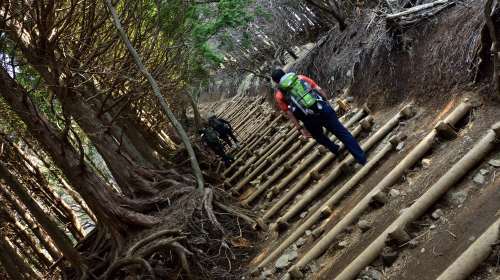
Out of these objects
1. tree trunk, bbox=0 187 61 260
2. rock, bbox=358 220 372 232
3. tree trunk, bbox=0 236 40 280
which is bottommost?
rock, bbox=358 220 372 232

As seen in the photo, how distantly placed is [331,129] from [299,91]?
618 mm

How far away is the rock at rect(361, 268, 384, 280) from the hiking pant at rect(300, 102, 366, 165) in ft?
6.48

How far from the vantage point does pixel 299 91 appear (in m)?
Answer: 5.47

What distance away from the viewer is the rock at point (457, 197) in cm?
331

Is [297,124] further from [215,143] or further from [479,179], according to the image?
[215,143]

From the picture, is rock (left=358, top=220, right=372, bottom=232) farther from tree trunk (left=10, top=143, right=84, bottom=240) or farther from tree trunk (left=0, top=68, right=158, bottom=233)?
tree trunk (left=10, top=143, right=84, bottom=240)

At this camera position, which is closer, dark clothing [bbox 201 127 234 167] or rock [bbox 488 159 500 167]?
rock [bbox 488 159 500 167]

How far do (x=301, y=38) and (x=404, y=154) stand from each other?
9647 mm

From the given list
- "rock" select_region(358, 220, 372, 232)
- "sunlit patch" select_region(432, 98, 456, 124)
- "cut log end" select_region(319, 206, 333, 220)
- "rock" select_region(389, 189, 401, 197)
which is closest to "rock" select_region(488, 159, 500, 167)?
"rock" select_region(389, 189, 401, 197)

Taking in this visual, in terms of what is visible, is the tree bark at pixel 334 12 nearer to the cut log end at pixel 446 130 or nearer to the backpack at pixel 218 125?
the backpack at pixel 218 125

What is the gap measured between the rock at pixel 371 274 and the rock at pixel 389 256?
0.10 metres

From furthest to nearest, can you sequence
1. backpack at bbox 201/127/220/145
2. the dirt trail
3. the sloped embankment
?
backpack at bbox 201/127/220/145 < the sloped embankment < the dirt trail

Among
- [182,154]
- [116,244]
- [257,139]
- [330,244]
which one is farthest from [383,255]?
Answer: [182,154]

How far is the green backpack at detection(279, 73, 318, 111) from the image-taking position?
542 cm
